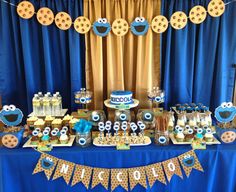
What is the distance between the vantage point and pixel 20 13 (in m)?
1.70

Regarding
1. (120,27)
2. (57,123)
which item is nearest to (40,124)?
(57,123)

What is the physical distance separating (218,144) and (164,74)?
708mm

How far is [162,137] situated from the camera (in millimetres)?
1441

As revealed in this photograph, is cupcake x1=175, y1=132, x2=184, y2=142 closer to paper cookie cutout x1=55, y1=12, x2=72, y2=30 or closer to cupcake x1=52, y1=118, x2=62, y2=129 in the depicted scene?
cupcake x1=52, y1=118, x2=62, y2=129

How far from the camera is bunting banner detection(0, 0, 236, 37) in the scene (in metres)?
1.72

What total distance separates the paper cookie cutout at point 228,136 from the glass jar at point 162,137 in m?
0.37

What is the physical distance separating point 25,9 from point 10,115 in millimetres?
841

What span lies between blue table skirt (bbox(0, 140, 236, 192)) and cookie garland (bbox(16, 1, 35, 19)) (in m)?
1.02

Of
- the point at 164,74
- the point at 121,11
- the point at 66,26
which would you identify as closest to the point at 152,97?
the point at 164,74

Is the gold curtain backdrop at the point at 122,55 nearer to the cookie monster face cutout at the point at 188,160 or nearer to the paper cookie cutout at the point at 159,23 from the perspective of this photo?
the paper cookie cutout at the point at 159,23

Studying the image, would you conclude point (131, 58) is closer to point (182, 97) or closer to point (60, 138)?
point (182, 97)

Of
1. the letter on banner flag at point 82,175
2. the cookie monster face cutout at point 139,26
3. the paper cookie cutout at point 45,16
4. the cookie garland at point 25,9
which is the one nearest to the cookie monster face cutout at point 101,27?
the cookie monster face cutout at point 139,26

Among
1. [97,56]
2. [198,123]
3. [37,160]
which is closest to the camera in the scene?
[37,160]

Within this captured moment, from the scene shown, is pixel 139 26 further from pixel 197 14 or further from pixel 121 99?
pixel 121 99
